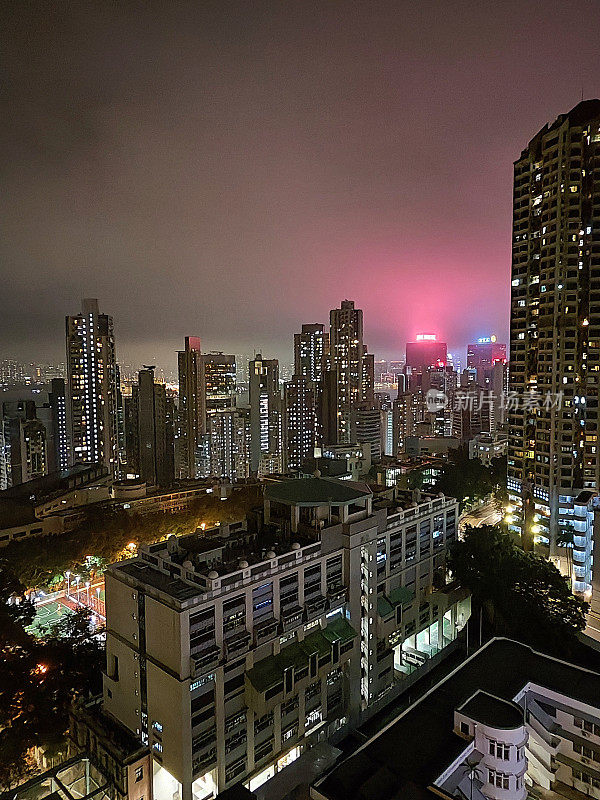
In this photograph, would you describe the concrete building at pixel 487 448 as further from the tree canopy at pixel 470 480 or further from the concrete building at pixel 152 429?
the concrete building at pixel 152 429

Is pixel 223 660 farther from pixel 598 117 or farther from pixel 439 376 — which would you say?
pixel 439 376

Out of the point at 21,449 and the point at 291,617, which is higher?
the point at 21,449

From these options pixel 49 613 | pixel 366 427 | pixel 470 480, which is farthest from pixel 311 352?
pixel 49 613

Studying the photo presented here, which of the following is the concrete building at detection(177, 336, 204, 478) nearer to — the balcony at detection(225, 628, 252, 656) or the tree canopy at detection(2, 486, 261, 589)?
the tree canopy at detection(2, 486, 261, 589)

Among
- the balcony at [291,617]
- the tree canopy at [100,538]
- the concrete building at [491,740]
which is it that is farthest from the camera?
the tree canopy at [100,538]

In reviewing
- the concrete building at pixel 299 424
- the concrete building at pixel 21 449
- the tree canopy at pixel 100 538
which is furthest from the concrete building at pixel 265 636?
the concrete building at pixel 299 424

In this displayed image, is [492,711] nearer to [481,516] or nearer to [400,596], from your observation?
[400,596]
